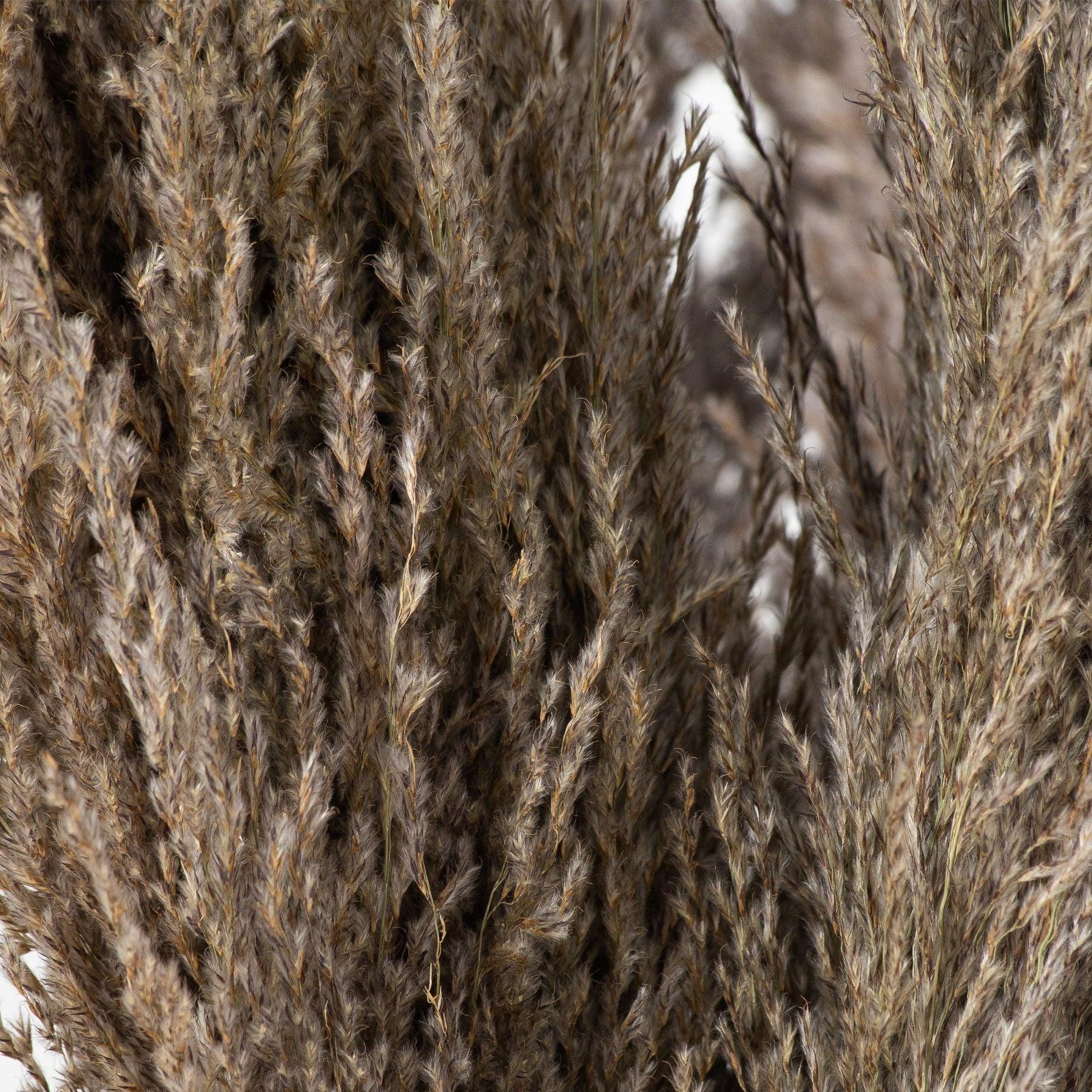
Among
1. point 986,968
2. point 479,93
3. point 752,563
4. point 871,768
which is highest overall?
point 479,93

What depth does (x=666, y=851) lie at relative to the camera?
1128mm

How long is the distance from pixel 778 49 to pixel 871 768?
4.69ft

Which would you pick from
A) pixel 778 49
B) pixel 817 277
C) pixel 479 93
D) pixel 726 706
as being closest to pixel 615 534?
pixel 726 706

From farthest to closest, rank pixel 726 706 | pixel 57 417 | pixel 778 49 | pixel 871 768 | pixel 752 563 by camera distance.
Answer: pixel 778 49
pixel 752 563
pixel 726 706
pixel 871 768
pixel 57 417

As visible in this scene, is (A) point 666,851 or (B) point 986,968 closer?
(B) point 986,968

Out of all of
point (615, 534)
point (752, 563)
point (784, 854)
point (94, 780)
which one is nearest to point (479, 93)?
point (615, 534)

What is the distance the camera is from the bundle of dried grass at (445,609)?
0.85m

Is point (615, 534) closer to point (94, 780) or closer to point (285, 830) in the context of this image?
point (285, 830)

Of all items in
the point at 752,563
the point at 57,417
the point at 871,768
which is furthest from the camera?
the point at 752,563

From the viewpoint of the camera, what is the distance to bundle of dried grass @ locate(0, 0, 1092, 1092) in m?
0.85

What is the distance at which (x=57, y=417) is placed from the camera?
31.4 inches

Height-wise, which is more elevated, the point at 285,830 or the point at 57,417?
the point at 57,417

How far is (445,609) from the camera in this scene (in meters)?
1.02

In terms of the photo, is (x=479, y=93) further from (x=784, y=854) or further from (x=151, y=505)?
(x=784, y=854)
